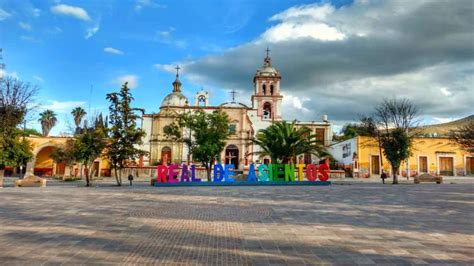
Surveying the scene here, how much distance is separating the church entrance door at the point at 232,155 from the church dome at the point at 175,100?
35.7ft

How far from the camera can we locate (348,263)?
5059mm

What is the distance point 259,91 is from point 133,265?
49.0 metres

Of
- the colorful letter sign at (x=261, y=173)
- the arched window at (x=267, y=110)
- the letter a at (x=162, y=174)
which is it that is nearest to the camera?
the letter a at (x=162, y=174)

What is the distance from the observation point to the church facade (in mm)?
49656

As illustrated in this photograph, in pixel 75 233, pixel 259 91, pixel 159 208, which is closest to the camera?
pixel 75 233

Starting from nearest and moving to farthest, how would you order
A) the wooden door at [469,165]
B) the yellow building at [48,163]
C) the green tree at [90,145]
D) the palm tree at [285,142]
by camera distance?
1. the green tree at [90,145]
2. the palm tree at [285,142]
3. the wooden door at [469,165]
4. the yellow building at [48,163]

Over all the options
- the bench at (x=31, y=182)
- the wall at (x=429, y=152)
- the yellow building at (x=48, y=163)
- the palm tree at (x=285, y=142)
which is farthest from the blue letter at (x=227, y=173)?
the yellow building at (x=48, y=163)

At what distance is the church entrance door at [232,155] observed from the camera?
4934 centimetres

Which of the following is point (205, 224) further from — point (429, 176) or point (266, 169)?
point (429, 176)

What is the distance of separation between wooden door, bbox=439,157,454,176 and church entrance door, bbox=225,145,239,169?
24.5 meters

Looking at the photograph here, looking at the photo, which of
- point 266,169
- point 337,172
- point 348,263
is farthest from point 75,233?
point 337,172

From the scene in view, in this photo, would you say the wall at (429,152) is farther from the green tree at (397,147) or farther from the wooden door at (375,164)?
the green tree at (397,147)

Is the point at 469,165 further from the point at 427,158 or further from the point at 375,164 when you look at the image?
the point at 375,164

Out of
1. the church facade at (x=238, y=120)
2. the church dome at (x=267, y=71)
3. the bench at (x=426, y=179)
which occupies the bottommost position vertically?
the bench at (x=426, y=179)
